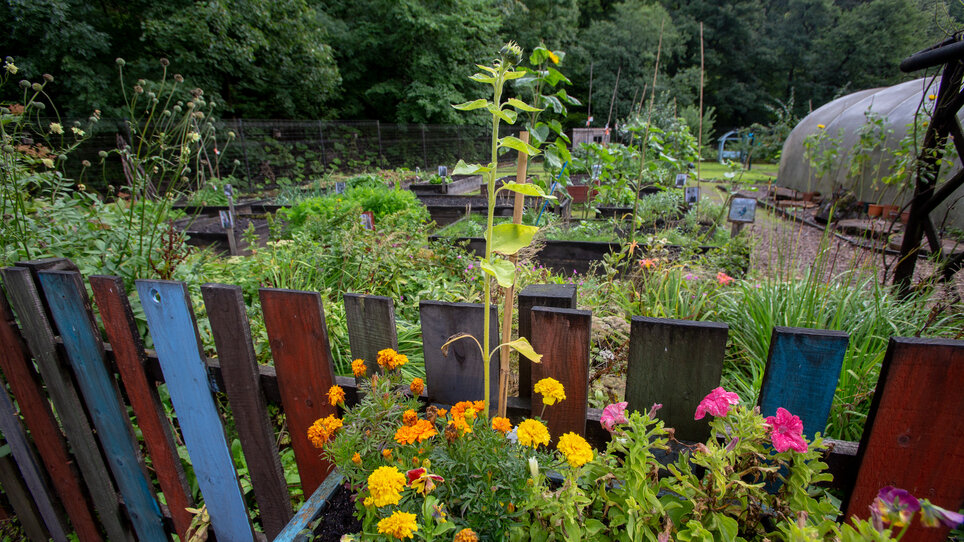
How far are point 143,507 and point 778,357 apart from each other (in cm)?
201

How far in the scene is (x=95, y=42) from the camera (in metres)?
10.0

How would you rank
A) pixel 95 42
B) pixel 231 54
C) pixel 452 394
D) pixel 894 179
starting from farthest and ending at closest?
pixel 231 54
pixel 95 42
pixel 894 179
pixel 452 394

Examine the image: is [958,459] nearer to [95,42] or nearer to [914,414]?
[914,414]

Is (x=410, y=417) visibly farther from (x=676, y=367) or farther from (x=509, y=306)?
(x=676, y=367)

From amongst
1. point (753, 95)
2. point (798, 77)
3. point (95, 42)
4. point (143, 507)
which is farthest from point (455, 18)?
point (798, 77)

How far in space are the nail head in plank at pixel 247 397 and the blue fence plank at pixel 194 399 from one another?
2.2 inches

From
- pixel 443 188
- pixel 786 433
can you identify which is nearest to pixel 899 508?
pixel 786 433

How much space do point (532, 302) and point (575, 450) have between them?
0.42 meters

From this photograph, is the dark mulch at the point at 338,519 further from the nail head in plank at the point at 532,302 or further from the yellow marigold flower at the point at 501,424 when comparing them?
the nail head in plank at the point at 532,302

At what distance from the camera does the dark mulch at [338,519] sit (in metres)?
0.90

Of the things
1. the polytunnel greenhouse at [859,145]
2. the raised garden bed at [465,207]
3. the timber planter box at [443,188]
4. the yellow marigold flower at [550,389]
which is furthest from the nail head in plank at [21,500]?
the timber planter box at [443,188]

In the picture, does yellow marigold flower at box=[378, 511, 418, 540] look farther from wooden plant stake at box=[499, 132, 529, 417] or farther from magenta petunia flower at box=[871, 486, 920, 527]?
magenta petunia flower at box=[871, 486, 920, 527]

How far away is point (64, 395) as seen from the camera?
1.41m

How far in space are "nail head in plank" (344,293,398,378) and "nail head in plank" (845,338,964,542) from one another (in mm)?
999
